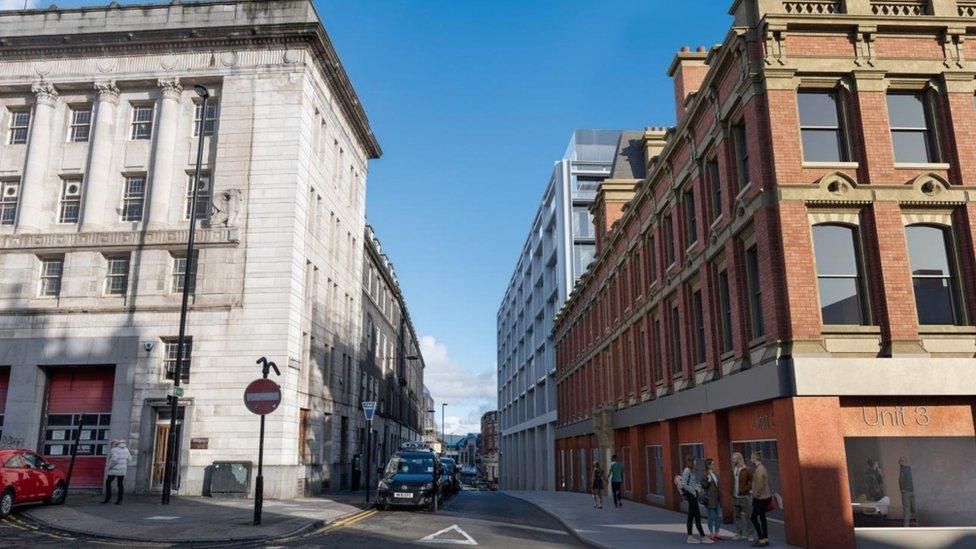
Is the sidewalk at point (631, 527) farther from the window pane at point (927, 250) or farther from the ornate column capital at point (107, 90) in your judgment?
the ornate column capital at point (107, 90)

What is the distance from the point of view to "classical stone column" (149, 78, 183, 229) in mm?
27406

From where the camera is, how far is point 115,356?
2611 centimetres

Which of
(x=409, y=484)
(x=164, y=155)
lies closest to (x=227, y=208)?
(x=164, y=155)

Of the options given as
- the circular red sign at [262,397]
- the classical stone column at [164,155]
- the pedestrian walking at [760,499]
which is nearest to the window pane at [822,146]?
the pedestrian walking at [760,499]

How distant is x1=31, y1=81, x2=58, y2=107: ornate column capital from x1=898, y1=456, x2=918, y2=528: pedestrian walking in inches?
1297

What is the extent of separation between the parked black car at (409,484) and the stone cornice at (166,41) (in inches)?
694

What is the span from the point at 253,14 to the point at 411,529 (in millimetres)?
22513

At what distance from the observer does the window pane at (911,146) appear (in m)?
15.6

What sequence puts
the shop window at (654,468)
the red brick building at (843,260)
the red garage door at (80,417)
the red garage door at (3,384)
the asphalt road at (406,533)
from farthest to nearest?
the red garage door at (3,384), the red garage door at (80,417), the shop window at (654,468), the red brick building at (843,260), the asphalt road at (406,533)

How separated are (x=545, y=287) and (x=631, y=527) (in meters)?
42.7

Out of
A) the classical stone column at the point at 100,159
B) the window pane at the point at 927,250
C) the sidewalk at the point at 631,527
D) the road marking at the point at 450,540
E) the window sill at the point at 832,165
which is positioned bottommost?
the sidewalk at the point at 631,527

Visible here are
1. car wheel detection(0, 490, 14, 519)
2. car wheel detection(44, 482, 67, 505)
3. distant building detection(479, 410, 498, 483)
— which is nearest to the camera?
car wheel detection(0, 490, 14, 519)

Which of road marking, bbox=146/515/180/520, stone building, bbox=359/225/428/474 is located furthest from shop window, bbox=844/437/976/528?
stone building, bbox=359/225/428/474

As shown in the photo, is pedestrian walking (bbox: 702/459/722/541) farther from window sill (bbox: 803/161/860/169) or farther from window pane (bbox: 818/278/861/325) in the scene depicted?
window sill (bbox: 803/161/860/169)
